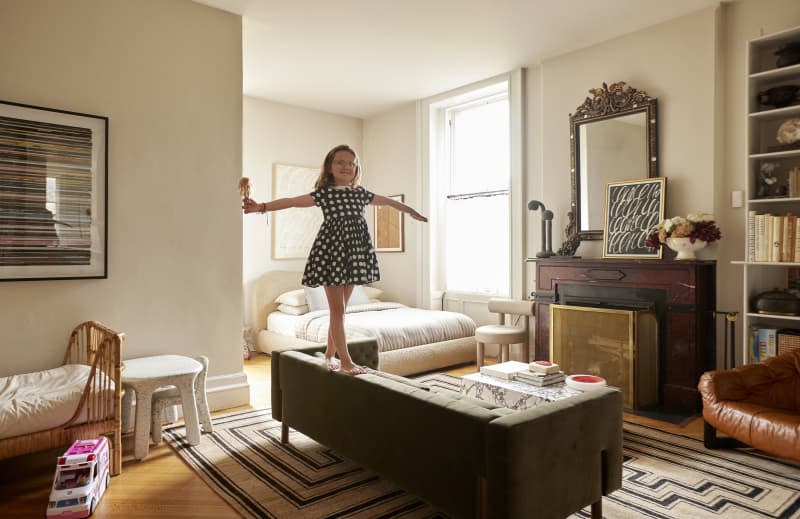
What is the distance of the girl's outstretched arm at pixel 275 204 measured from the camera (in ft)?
7.21

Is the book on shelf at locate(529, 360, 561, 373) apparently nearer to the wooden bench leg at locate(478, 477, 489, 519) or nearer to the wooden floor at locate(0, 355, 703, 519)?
the wooden bench leg at locate(478, 477, 489, 519)

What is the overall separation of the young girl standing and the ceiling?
1.81 m

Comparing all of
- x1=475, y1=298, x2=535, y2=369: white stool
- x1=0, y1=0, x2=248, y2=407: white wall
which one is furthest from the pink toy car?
x1=475, y1=298, x2=535, y2=369: white stool

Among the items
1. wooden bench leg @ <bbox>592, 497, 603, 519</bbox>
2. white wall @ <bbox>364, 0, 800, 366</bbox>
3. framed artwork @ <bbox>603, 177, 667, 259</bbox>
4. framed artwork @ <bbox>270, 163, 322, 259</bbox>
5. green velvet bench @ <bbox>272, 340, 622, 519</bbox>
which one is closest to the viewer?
green velvet bench @ <bbox>272, 340, 622, 519</bbox>

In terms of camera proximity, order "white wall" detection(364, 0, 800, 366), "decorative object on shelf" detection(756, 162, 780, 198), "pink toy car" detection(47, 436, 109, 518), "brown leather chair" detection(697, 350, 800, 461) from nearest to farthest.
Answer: "pink toy car" detection(47, 436, 109, 518) < "brown leather chair" detection(697, 350, 800, 461) < "decorative object on shelf" detection(756, 162, 780, 198) < "white wall" detection(364, 0, 800, 366)

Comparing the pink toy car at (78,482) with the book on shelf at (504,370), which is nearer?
the pink toy car at (78,482)

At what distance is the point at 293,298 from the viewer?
17.6 ft

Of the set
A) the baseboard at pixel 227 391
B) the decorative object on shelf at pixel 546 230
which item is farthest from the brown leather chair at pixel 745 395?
the baseboard at pixel 227 391

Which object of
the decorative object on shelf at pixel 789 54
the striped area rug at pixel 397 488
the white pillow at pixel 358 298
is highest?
the decorative object on shelf at pixel 789 54

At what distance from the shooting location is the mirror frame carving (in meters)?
3.95

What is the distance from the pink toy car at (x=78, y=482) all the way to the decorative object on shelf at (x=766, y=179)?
13.4ft

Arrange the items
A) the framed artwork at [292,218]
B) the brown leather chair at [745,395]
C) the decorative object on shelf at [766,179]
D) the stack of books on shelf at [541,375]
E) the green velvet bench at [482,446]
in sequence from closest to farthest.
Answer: the green velvet bench at [482,446] → the brown leather chair at [745,395] → the stack of books on shelf at [541,375] → the decorative object on shelf at [766,179] → the framed artwork at [292,218]

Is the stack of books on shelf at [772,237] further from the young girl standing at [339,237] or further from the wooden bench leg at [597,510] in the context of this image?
the young girl standing at [339,237]

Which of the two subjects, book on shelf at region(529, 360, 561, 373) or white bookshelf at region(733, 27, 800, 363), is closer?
book on shelf at region(529, 360, 561, 373)
